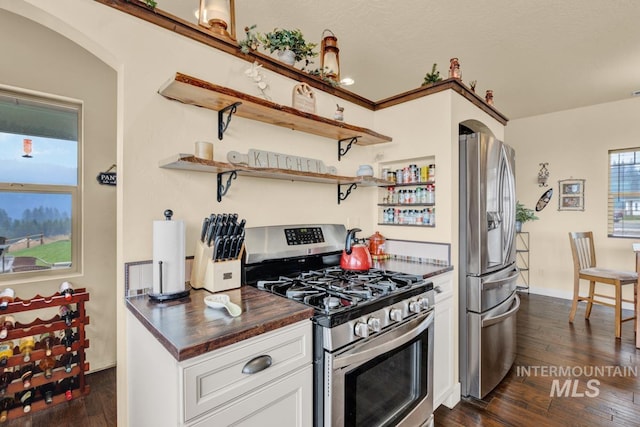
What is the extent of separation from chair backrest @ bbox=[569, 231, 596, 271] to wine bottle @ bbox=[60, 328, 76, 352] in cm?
493

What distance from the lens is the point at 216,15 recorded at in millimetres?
1666

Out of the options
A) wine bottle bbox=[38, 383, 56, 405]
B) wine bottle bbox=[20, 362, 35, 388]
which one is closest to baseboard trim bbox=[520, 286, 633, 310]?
wine bottle bbox=[38, 383, 56, 405]

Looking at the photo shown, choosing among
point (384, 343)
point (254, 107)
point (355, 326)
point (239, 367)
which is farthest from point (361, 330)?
point (254, 107)

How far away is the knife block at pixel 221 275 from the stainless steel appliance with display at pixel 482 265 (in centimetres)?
163

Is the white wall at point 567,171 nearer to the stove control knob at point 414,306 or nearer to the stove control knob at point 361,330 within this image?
the stove control knob at point 414,306

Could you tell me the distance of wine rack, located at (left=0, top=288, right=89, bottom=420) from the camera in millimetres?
1933

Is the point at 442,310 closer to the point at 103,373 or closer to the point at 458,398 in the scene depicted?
the point at 458,398

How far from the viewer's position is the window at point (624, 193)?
13.1 ft

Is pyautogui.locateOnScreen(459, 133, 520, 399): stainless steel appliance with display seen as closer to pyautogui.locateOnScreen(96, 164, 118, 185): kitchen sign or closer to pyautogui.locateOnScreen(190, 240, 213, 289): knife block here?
pyautogui.locateOnScreen(190, 240, 213, 289): knife block

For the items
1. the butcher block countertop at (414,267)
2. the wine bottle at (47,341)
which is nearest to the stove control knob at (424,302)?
the butcher block countertop at (414,267)

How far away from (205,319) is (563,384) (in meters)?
2.75

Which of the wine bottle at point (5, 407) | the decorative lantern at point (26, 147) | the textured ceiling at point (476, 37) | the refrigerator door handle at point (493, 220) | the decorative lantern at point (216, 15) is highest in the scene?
the textured ceiling at point (476, 37)

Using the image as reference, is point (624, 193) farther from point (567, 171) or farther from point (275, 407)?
point (275, 407)

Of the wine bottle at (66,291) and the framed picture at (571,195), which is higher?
the framed picture at (571,195)
